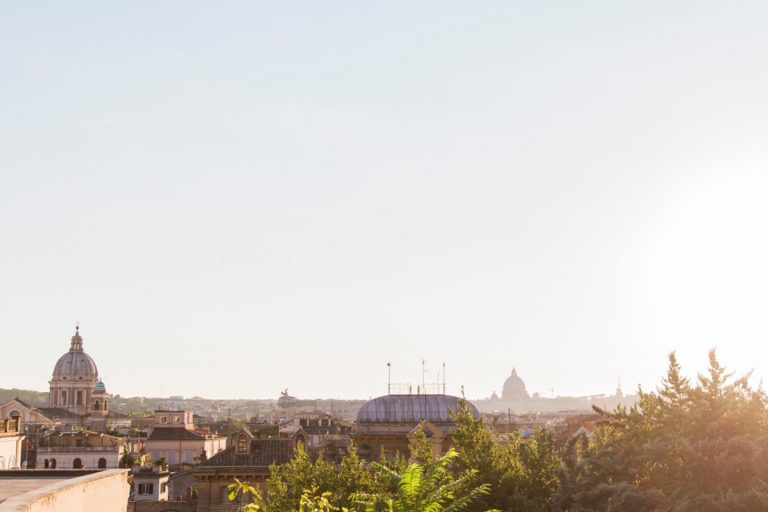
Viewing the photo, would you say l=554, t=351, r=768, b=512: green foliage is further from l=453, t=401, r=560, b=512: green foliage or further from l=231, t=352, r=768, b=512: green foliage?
l=453, t=401, r=560, b=512: green foliage

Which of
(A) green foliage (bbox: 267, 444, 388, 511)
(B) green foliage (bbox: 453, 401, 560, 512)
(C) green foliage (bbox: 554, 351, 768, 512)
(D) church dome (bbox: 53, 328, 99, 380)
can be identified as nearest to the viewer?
(C) green foliage (bbox: 554, 351, 768, 512)

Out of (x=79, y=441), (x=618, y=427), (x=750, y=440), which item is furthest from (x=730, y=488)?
(x=79, y=441)

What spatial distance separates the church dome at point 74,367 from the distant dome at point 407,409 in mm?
96697

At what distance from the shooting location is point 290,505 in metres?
32.2

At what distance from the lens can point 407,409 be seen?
8181 cm

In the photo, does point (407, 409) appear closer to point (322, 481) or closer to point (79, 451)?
point (79, 451)

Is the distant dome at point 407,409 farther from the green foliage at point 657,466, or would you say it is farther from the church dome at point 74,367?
the church dome at point 74,367

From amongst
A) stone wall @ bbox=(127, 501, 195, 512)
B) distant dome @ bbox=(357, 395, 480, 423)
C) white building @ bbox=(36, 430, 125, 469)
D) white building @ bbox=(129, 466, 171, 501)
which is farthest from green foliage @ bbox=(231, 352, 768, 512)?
white building @ bbox=(36, 430, 125, 469)

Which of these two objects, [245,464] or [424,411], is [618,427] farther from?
[424,411]

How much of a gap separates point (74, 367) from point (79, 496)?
162 metres

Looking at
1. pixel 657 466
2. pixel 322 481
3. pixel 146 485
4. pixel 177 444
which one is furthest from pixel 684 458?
pixel 177 444

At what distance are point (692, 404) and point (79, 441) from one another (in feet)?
224

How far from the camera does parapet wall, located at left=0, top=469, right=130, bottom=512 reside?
35.6 ft

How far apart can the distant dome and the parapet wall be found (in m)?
65.2
